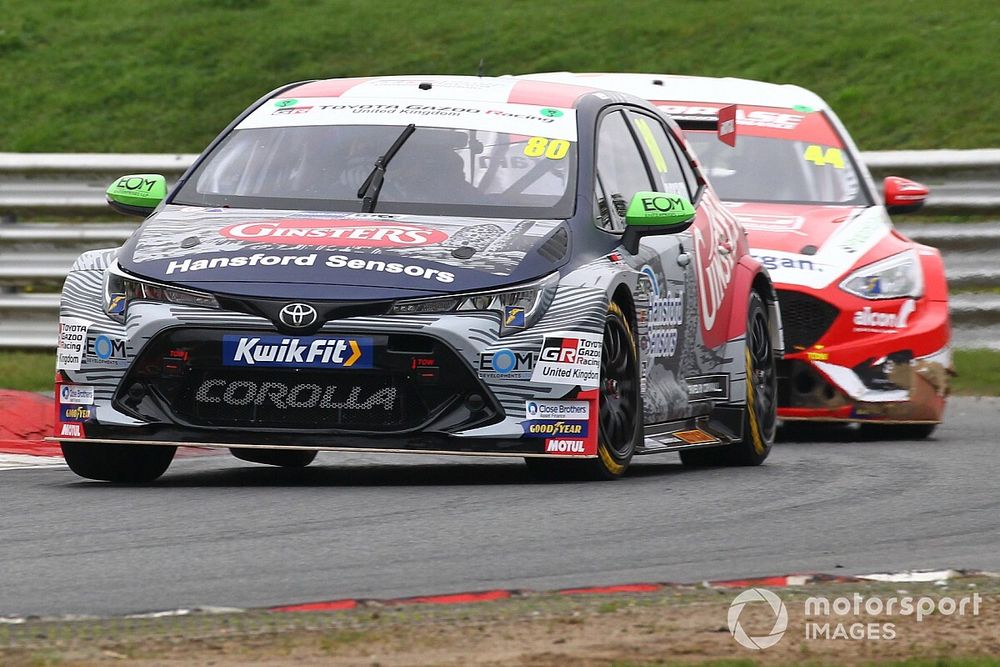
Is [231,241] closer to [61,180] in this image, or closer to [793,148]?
[793,148]

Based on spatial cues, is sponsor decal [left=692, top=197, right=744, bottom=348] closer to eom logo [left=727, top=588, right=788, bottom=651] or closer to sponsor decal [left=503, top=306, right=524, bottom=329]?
sponsor decal [left=503, top=306, right=524, bottom=329]

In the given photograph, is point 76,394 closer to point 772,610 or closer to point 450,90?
point 450,90

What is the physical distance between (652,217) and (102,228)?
6.56m

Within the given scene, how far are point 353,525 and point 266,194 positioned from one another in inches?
77.5

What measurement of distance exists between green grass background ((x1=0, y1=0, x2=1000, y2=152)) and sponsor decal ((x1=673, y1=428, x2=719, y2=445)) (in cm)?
891

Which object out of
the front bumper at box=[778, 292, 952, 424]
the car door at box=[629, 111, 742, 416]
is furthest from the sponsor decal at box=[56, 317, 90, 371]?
the front bumper at box=[778, 292, 952, 424]

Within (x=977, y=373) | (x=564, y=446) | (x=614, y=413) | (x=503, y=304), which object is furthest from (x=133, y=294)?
(x=977, y=373)

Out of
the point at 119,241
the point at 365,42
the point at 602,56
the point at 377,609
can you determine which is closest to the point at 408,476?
the point at 377,609

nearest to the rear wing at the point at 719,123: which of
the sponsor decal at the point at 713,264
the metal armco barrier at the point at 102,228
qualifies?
the sponsor decal at the point at 713,264

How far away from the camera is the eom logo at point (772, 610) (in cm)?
453

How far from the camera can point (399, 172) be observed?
782cm

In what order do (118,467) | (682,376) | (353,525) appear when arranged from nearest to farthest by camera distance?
(353,525) → (118,467) → (682,376)

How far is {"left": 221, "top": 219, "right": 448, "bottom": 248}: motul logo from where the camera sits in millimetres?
7238

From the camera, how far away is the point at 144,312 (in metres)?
7.14
